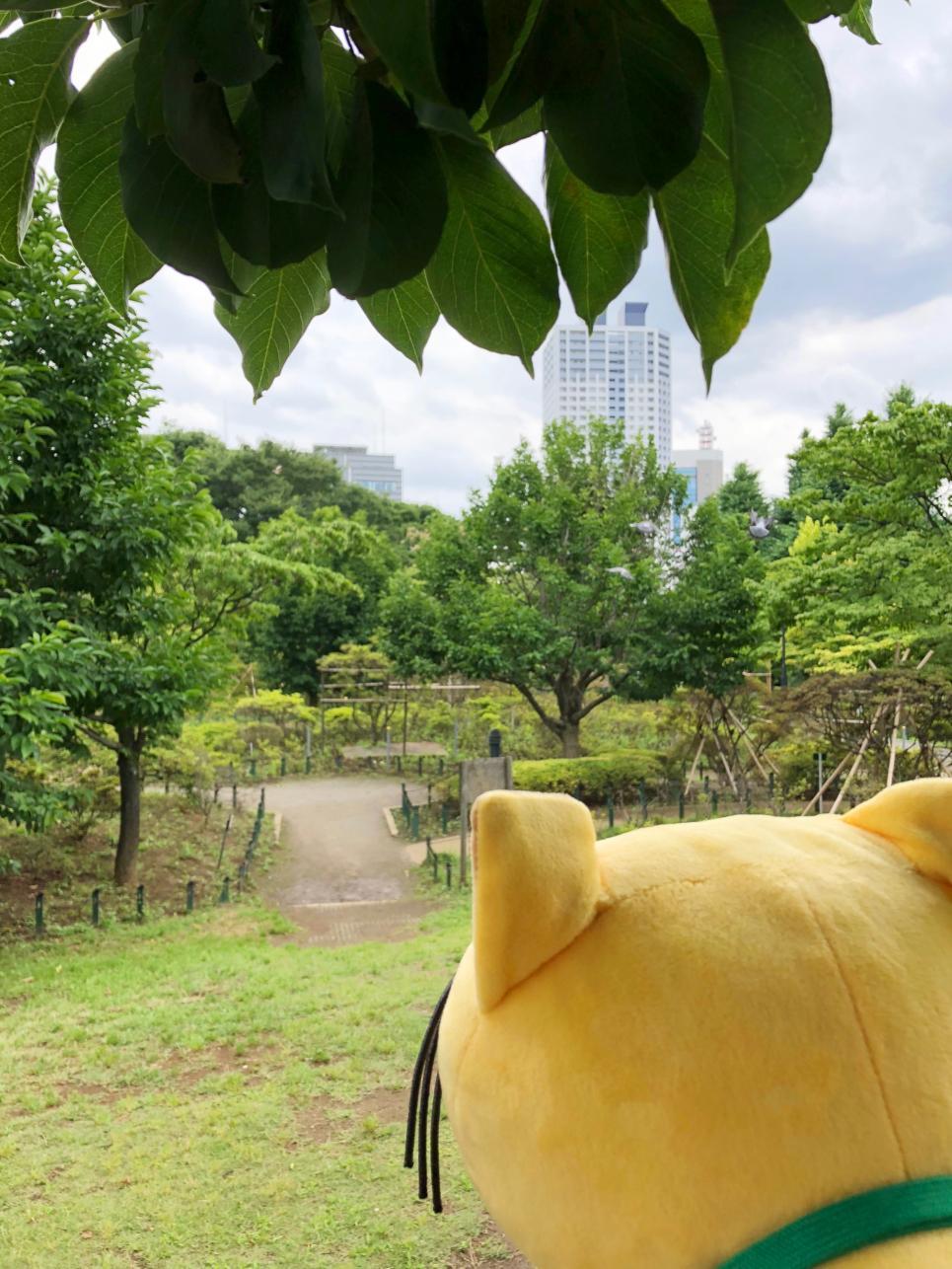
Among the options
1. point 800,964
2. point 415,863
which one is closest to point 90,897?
point 415,863

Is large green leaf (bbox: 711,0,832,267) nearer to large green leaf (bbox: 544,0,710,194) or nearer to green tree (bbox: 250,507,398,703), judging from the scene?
large green leaf (bbox: 544,0,710,194)

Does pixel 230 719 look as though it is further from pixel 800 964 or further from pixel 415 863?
pixel 800 964

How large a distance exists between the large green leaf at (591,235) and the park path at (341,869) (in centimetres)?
389

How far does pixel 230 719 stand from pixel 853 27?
8.79m

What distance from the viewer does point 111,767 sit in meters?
5.23

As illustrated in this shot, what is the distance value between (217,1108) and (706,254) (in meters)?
2.40

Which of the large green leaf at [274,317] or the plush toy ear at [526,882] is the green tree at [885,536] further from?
the large green leaf at [274,317]

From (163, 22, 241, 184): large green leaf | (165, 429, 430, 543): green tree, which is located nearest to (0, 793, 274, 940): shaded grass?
(163, 22, 241, 184): large green leaf

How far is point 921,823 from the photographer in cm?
49

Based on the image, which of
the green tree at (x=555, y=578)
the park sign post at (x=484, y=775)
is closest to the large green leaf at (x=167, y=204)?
the park sign post at (x=484, y=775)

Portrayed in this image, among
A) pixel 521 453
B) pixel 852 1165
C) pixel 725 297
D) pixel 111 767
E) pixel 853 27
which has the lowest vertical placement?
pixel 111 767

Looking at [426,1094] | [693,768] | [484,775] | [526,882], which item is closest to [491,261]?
[526,882]

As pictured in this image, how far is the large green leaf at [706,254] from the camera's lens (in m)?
0.27

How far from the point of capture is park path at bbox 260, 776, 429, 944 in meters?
4.20
